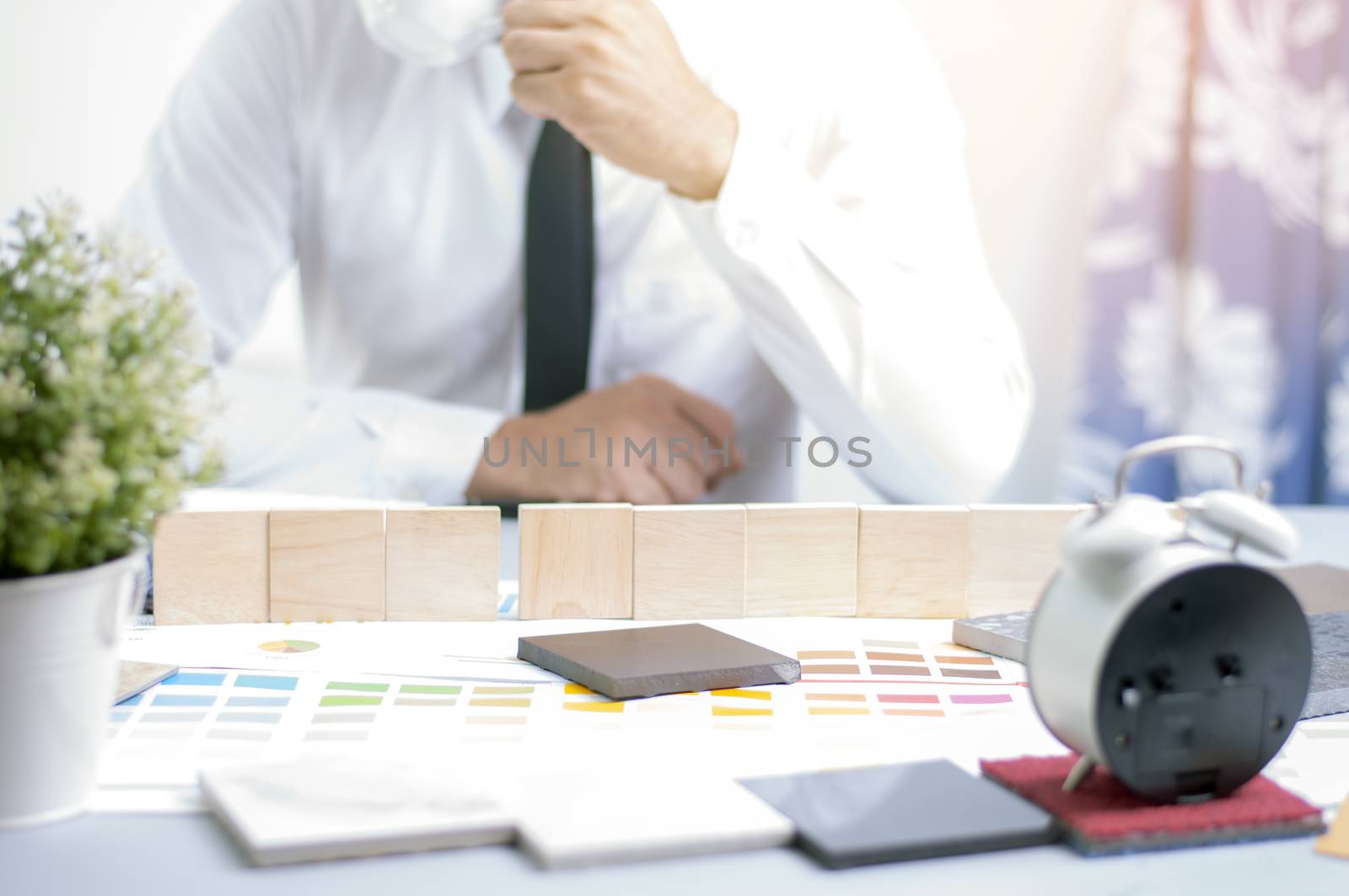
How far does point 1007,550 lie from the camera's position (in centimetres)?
83

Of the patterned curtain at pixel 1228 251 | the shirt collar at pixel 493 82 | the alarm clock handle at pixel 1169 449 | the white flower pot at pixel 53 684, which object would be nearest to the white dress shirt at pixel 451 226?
the shirt collar at pixel 493 82

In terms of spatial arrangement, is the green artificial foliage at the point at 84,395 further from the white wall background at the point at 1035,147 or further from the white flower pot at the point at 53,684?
the white wall background at the point at 1035,147

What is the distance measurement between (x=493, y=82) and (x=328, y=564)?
1079mm

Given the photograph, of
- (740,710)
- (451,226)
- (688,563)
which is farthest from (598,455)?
(740,710)

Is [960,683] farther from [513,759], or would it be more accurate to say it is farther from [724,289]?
[724,289]

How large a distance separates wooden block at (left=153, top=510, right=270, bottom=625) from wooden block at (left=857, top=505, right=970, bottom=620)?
0.40 meters

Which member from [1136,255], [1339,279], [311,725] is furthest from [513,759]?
[1339,279]

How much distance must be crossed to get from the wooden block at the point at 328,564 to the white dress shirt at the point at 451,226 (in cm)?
83

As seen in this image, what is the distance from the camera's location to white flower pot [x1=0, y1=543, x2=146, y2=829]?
42cm

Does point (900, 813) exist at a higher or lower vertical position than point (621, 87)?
lower

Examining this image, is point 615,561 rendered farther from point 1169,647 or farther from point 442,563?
point 1169,647

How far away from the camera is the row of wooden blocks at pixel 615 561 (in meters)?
0.76

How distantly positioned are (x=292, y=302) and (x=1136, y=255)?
1377 millimetres

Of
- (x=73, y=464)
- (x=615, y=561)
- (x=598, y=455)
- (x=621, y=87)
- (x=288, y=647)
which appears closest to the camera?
(x=73, y=464)
